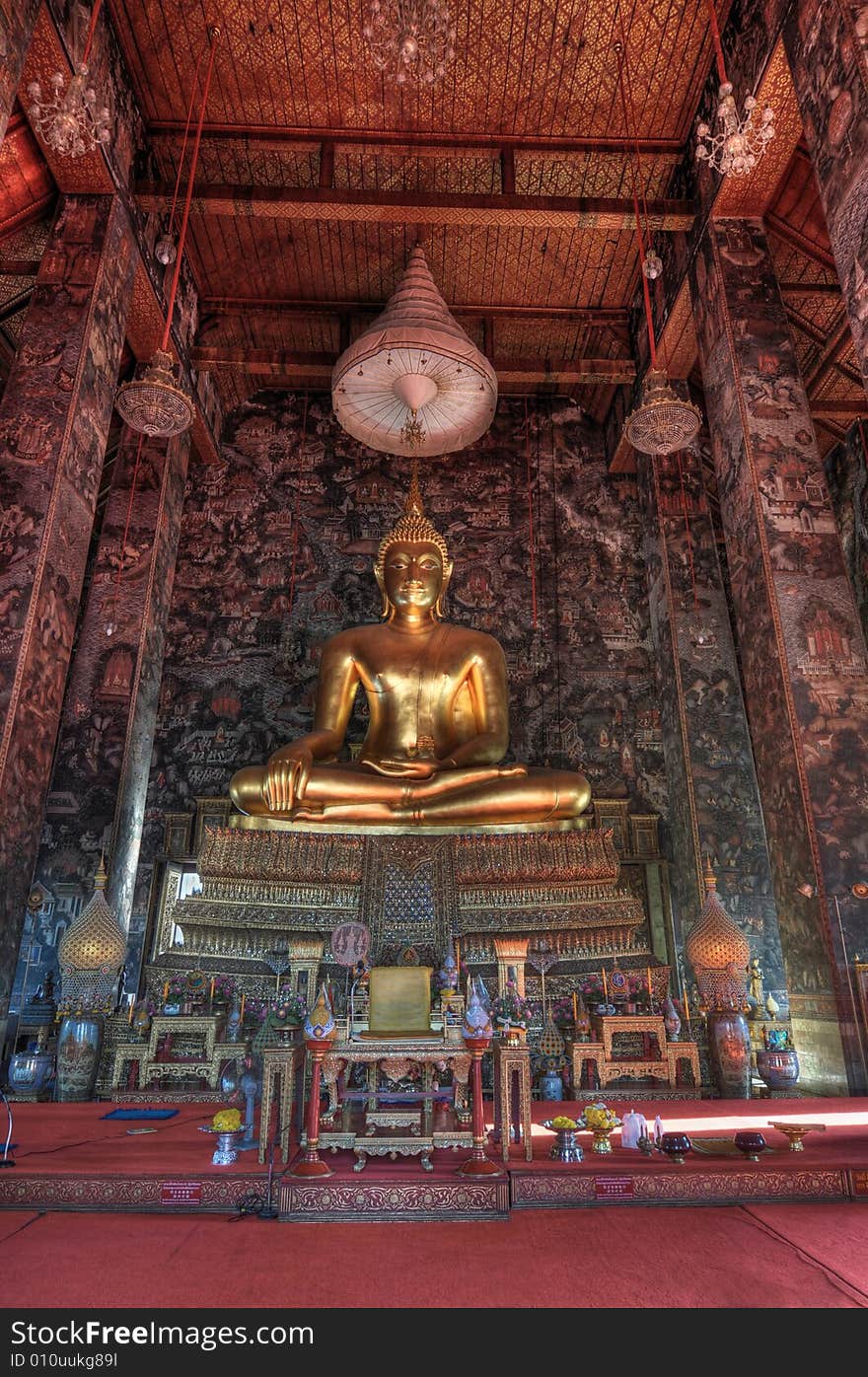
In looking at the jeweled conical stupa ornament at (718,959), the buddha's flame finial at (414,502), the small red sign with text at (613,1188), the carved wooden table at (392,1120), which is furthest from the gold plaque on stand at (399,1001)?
the buddha's flame finial at (414,502)

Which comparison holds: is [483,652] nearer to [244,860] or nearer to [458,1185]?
[244,860]

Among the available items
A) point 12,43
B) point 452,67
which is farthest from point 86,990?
point 452,67

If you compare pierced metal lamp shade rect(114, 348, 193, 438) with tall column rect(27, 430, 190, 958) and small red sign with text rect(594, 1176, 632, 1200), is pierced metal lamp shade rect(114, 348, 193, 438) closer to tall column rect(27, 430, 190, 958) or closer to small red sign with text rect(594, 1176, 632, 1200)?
tall column rect(27, 430, 190, 958)

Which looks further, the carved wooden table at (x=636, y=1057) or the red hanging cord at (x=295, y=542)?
the red hanging cord at (x=295, y=542)

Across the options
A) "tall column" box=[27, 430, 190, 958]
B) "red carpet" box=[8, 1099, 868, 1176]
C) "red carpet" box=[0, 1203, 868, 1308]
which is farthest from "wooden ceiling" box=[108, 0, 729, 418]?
"red carpet" box=[0, 1203, 868, 1308]

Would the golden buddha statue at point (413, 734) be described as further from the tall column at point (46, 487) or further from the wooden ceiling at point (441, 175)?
the wooden ceiling at point (441, 175)

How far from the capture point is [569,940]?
4832mm

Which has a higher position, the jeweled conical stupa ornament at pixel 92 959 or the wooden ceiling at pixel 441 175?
the wooden ceiling at pixel 441 175

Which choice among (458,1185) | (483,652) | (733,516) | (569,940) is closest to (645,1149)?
(458,1185)

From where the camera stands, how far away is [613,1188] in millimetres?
2188

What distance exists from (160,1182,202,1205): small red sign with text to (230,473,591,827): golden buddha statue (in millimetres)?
3252

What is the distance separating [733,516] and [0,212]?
500 centimetres

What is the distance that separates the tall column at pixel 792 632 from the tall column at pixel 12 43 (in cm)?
386

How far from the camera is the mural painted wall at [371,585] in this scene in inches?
284
